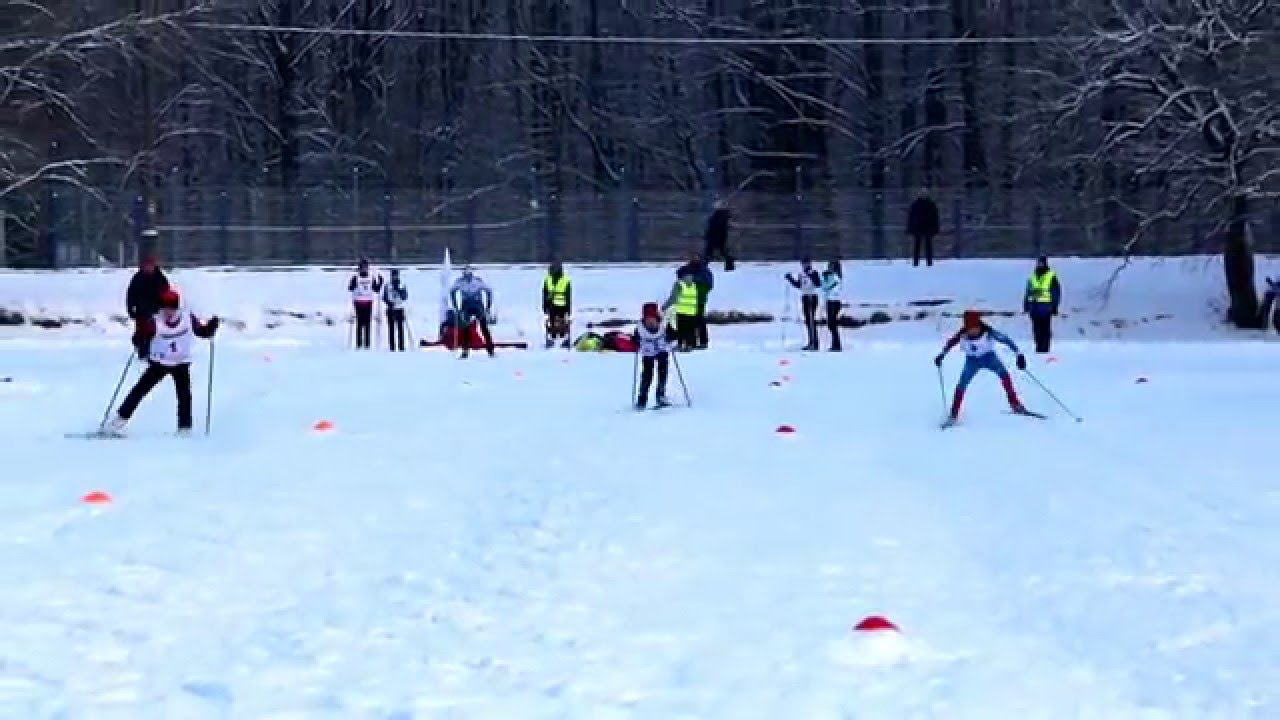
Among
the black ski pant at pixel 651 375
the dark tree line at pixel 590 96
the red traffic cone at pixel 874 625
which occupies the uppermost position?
the dark tree line at pixel 590 96

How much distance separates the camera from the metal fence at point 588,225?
44.5 metres

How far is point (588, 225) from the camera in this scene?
151 ft

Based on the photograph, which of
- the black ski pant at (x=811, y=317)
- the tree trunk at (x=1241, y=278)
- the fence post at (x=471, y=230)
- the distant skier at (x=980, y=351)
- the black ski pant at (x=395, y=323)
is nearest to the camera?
the distant skier at (x=980, y=351)

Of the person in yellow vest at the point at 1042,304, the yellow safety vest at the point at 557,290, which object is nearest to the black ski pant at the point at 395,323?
the yellow safety vest at the point at 557,290

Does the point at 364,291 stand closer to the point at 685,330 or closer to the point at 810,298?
the point at 685,330

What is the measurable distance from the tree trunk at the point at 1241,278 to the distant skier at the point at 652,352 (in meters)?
21.2

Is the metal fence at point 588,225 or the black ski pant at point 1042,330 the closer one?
the black ski pant at point 1042,330

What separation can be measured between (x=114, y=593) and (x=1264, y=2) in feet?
105

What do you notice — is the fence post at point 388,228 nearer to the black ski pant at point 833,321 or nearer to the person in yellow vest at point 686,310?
the person in yellow vest at point 686,310

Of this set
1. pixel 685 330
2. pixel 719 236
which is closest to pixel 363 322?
pixel 685 330

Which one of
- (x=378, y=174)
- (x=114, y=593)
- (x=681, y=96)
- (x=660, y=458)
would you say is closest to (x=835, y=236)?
(x=681, y=96)

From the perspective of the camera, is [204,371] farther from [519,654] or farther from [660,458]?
[519,654]

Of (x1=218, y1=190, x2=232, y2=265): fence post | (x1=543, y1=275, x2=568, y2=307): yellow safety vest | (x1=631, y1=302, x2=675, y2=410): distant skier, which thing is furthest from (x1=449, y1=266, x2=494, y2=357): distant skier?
(x1=218, y1=190, x2=232, y2=265): fence post

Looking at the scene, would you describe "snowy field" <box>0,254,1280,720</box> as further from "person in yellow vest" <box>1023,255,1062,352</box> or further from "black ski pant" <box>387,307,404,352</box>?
"black ski pant" <box>387,307,404,352</box>
